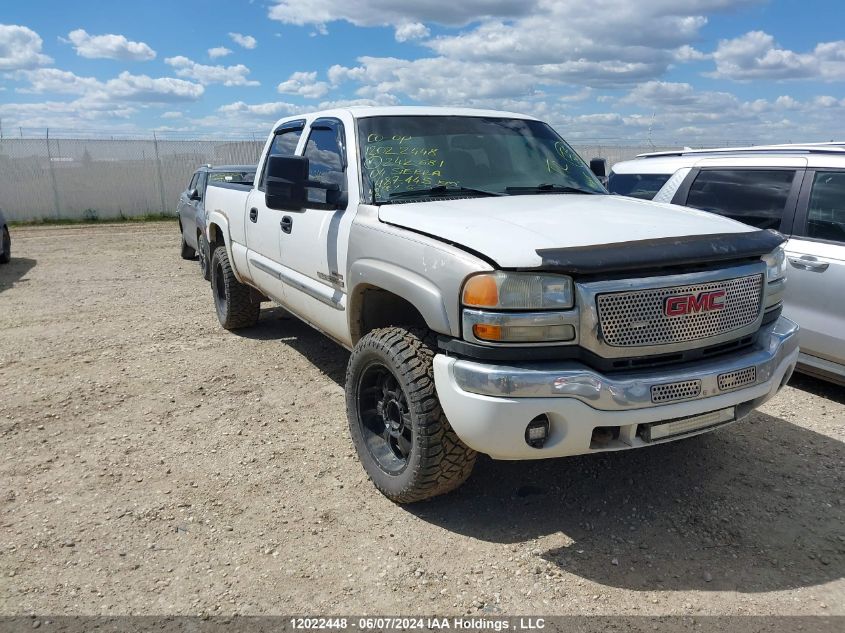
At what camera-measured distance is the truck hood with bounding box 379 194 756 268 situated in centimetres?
277

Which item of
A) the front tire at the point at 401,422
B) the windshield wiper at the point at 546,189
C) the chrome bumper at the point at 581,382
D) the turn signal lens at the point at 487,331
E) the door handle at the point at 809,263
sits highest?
the windshield wiper at the point at 546,189

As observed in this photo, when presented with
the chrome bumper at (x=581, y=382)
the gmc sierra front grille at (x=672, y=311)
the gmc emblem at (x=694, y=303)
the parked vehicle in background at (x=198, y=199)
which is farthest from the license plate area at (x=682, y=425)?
the parked vehicle in background at (x=198, y=199)

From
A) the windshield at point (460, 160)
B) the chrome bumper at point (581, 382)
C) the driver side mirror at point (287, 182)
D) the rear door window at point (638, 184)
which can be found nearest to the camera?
the chrome bumper at point (581, 382)

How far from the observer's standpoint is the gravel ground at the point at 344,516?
2748 mm

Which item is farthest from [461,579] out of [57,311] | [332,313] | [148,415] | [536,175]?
[57,311]

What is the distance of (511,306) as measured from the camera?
269 centimetres

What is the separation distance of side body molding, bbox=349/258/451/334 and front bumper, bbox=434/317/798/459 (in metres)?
0.17

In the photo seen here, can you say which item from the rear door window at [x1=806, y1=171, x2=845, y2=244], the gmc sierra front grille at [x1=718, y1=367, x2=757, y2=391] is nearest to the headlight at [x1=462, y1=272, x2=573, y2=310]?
the gmc sierra front grille at [x1=718, y1=367, x2=757, y2=391]

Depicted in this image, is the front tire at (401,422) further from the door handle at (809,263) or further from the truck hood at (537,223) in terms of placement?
the door handle at (809,263)

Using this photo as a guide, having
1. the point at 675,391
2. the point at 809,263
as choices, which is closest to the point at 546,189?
the point at 675,391

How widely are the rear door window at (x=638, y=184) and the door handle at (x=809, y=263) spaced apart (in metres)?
1.55

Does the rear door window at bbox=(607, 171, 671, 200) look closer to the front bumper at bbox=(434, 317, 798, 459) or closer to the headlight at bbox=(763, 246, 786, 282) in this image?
the headlight at bbox=(763, 246, 786, 282)

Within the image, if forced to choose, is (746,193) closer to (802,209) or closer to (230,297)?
(802,209)

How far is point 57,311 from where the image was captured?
25.9 feet
